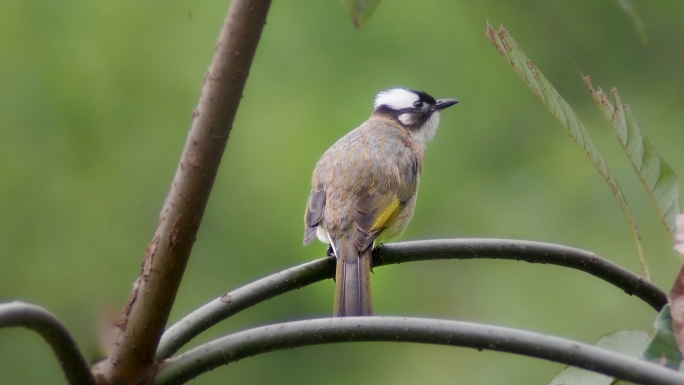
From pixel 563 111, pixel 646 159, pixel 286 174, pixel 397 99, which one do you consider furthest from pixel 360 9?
pixel 286 174

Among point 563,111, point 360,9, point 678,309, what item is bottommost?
point 678,309

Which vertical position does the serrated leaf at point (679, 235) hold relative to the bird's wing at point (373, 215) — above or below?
below

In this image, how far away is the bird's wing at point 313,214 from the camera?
3047 mm

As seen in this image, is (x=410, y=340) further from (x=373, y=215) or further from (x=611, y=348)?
(x=373, y=215)

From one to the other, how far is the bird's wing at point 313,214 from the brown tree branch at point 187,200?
1769 mm

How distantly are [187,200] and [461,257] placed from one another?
53cm

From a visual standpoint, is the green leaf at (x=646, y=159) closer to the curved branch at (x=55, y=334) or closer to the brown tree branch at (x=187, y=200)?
the brown tree branch at (x=187, y=200)

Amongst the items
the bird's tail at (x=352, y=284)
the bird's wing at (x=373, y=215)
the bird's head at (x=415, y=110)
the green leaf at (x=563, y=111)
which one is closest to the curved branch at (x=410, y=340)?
the green leaf at (x=563, y=111)

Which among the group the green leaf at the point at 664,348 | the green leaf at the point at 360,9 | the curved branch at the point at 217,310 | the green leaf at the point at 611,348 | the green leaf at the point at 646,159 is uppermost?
the green leaf at the point at 360,9

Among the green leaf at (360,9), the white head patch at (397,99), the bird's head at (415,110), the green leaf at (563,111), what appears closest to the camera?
the green leaf at (360,9)

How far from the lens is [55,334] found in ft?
3.56

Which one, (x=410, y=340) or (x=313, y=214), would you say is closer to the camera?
(x=410, y=340)

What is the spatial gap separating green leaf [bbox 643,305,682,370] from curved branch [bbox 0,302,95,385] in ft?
2.42

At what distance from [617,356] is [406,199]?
7.76 feet
